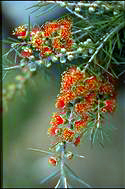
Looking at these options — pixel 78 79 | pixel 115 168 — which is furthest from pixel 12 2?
pixel 115 168

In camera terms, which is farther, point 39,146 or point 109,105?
point 39,146

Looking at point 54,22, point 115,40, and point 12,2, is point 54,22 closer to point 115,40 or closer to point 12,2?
point 115,40

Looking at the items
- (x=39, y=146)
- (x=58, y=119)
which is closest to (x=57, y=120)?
(x=58, y=119)

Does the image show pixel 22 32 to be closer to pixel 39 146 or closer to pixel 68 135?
pixel 68 135

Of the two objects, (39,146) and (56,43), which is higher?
(56,43)

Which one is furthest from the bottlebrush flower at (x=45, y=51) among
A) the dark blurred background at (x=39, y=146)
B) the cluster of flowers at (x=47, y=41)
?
the dark blurred background at (x=39, y=146)

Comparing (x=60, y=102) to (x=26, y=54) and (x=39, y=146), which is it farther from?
(x=39, y=146)
